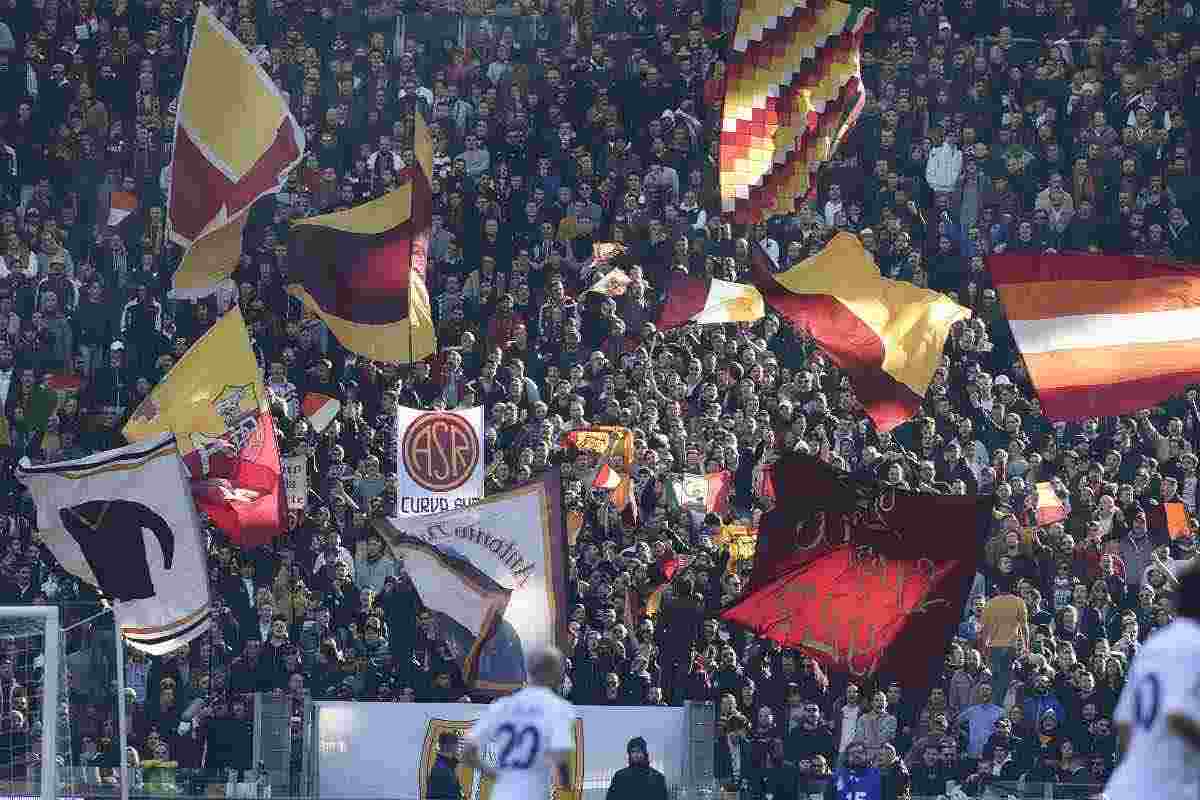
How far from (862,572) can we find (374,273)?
5.19 m

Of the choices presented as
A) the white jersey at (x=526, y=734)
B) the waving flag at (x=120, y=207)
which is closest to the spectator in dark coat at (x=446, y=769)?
the white jersey at (x=526, y=734)

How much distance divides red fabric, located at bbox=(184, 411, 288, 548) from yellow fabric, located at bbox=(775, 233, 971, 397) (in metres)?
4.05

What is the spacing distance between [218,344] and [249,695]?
9.80 ft

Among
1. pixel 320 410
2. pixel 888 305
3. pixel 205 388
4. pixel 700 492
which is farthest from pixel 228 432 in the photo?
pixel 888 305

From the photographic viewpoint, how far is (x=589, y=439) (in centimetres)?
1862

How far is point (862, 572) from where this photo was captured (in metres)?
15.9

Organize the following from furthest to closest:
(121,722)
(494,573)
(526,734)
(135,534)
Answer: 1. (135,534)
2. (494,573)
3. (121,722)
4. (526,734)

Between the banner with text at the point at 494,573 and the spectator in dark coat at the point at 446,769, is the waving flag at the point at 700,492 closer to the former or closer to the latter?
the banner with text at the point at 494,573

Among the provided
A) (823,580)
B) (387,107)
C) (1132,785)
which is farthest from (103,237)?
(1132,785)

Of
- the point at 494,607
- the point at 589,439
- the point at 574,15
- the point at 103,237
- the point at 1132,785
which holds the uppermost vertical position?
the point at 574,15

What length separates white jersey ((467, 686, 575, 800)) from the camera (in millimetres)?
11188

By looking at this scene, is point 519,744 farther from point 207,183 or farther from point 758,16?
point 758,16

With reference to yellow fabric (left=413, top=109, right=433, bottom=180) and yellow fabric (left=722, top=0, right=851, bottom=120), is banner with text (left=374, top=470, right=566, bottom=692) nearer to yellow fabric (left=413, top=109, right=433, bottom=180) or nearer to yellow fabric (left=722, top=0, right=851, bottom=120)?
yellow fabric (left=413, top=109, right=433, bottom=180)

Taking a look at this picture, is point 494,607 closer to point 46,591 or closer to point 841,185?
point 46,591
